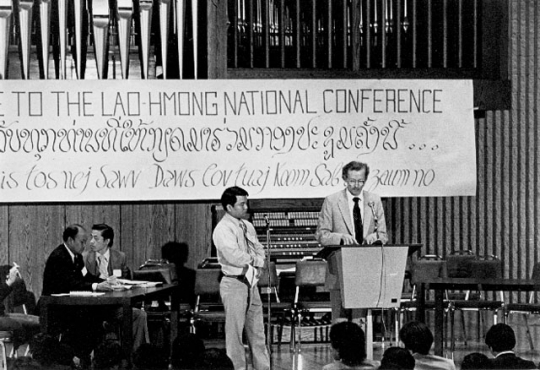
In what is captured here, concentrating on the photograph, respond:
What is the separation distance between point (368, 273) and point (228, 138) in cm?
328

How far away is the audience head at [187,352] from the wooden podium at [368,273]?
2216 millimetres

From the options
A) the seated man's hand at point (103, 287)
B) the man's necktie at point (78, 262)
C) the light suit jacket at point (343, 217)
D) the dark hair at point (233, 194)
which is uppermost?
the dark hair at point (233, 194)

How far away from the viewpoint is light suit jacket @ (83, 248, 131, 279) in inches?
427

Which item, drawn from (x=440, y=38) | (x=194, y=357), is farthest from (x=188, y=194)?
(x=194, y=357)


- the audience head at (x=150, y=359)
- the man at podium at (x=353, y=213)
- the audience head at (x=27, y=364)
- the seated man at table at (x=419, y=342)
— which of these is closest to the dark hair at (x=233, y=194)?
the man at podium at (x=353, y=213)

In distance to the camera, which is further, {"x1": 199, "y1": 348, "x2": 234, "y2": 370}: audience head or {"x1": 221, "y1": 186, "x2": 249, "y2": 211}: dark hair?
{"x1": 221, "y1": 186, "x2": 249, "y2": 211}: dark hair

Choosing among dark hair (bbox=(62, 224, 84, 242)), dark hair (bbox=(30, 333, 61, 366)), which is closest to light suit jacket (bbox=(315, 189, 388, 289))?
dark hair (bbox=(62, 224, 84, 242))

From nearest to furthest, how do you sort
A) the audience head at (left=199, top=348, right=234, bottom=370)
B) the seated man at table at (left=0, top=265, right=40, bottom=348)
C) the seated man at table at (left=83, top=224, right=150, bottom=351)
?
the audience head at (left=199, top=348, right=234, bottom=370) → the seated man at table at (left=0, top=265, right=40, bottom=348) → the seated man at table at (left=83, top=224, right=150, bottom=351)

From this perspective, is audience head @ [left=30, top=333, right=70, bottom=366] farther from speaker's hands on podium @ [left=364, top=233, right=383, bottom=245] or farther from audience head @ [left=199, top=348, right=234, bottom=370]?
speaker's hands on podium @ [left=364, top=233, right=383, bottom=245]

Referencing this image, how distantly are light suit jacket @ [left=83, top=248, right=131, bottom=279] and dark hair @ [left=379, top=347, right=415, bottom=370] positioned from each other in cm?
539

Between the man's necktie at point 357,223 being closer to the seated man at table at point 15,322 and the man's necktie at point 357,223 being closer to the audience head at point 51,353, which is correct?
the seated man at table at point 15,322

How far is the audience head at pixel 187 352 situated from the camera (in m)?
6.03

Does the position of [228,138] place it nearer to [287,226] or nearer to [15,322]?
[287,226]

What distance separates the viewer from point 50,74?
12.3 meters
